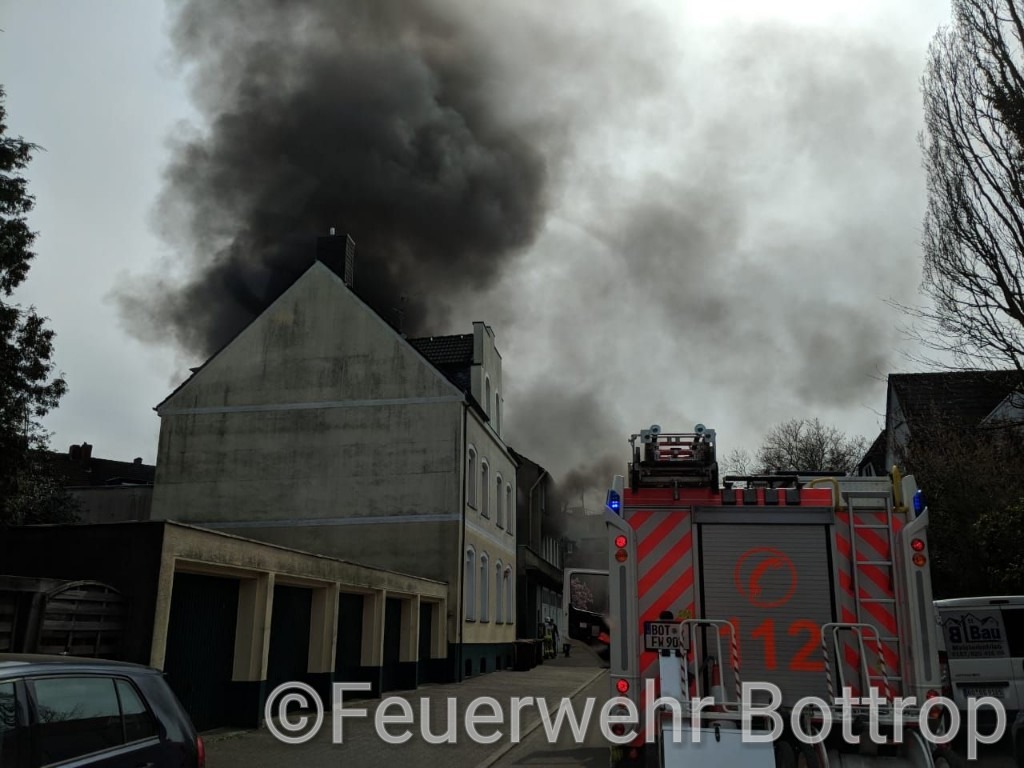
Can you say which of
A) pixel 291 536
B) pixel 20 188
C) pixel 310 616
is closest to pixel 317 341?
pixel 291 536

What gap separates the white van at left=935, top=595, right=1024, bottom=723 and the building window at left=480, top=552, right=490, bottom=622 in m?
16.4

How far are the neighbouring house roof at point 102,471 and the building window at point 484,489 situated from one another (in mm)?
20478

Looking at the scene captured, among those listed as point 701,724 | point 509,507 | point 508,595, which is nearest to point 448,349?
point 509,507

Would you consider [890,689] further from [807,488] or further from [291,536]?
[291,536]

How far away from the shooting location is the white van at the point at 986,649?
872cm

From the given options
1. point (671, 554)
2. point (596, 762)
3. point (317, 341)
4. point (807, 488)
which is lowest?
point (596, 762)

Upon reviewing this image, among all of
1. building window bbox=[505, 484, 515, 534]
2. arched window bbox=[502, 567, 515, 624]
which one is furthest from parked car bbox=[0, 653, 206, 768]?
building window bbox=[505, 484, 515, 534]

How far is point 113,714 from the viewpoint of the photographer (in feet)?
14.2

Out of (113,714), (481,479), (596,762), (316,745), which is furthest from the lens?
(481,479)

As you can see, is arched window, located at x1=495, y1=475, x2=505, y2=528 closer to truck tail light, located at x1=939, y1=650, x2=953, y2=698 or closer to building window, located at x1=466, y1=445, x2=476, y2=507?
building window, located at x1=466, y1=445, x2=476, y2=507

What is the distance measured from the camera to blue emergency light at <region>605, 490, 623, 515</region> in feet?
20.9

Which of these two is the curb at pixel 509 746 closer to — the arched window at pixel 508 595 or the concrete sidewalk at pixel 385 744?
the concrete sidewalk at pixel 385 744

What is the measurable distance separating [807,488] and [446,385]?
53.8 feet

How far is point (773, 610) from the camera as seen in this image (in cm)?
607
